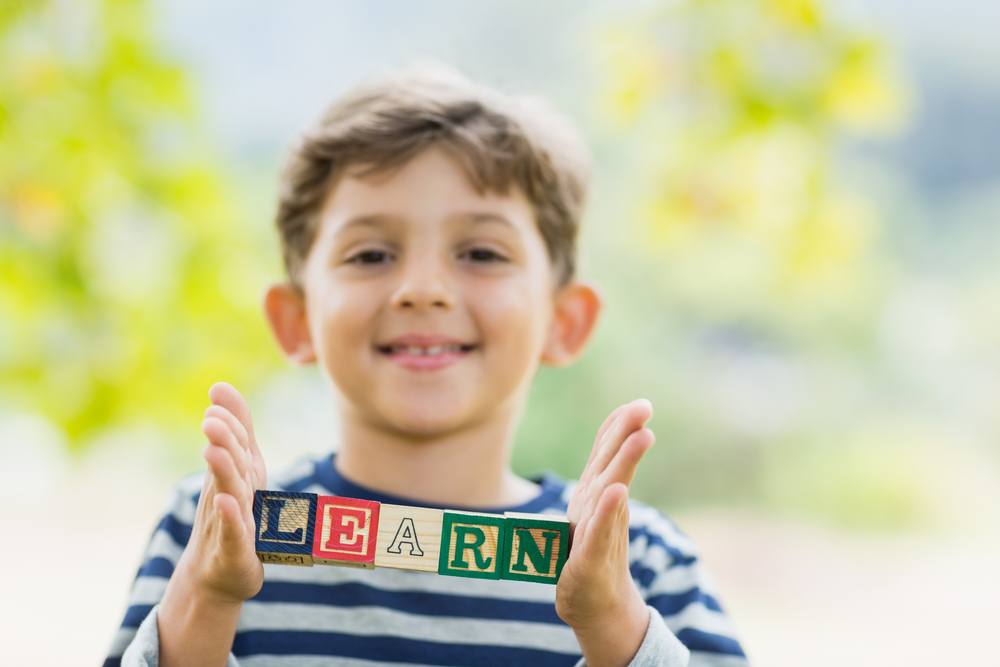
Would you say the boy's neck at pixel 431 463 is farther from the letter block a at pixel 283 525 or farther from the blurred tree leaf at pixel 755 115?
the blurred tree leaf at pixel 755 115

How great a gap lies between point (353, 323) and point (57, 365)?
0.84 metres

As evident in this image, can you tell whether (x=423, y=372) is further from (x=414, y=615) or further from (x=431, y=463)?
(x=414, y=615)

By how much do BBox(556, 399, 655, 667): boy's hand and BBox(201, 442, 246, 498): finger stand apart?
A: 0.30m

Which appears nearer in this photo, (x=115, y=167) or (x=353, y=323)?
(x=353, y=323)

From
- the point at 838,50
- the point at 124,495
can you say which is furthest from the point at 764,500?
the point at 838,50

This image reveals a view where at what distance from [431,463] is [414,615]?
0.19 meters

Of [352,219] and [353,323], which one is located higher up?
[352,219]

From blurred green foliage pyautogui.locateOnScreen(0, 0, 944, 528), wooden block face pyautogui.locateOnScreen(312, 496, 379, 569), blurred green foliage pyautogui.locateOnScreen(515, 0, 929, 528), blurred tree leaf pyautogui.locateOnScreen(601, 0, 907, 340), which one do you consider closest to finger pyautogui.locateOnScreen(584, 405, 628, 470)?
wooden block face pyautogui.locateOnScreen(312, 496, 379, 569)

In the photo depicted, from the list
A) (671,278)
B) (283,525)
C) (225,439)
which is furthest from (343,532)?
(671,278)

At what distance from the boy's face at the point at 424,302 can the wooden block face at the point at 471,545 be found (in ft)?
0.75

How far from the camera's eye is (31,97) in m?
1.53

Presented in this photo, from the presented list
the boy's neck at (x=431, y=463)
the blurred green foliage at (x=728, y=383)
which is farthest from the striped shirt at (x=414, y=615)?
the blurred green foliage at (x=728, y=383)

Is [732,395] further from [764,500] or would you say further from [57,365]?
[57,365]

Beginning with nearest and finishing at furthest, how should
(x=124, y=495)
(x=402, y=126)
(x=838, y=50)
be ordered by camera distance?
(x=402, y=126) → (x=838, y=50) → (x=124, y=495)
